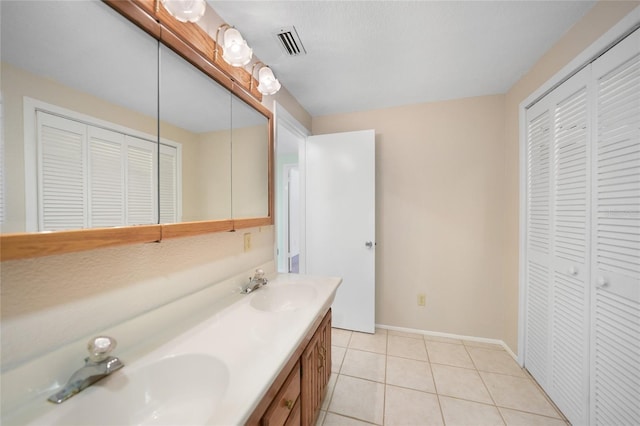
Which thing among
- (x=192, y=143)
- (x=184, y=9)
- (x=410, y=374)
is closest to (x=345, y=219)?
(x=410, y=374)

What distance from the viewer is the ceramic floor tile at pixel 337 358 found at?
178 centimetres

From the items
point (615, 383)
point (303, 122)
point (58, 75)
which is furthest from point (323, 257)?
point (58, 75)

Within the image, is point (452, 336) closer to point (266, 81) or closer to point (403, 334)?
point (403, 334)

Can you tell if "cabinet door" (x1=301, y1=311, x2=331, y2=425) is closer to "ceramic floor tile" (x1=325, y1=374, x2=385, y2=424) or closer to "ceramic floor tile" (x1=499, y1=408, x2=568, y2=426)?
"ceramic floor tile" (x1=325, y1=374, x2=385, y2=424)

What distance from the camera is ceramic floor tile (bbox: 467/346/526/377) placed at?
1749 millimetres

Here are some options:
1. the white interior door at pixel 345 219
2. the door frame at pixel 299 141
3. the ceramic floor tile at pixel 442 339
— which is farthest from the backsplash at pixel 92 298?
the ceramic floor tile at pixel 442 339

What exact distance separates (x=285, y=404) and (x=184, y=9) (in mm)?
1474

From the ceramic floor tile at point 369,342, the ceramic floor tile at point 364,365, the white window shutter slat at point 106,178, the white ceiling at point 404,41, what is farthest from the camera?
the ceramic floor tile at point 369,342

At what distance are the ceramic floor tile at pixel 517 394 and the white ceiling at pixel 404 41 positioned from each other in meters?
2.28

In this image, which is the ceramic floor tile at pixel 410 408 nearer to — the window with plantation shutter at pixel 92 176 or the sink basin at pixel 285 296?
the sink basin at pixel 285 296

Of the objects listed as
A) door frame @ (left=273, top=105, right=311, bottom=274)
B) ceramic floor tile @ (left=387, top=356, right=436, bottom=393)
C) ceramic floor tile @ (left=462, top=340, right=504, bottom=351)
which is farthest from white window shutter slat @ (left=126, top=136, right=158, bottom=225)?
ceramic floor tile @ (left=462, top=340, right=504, bottom=351)

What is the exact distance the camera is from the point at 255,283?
129 cm

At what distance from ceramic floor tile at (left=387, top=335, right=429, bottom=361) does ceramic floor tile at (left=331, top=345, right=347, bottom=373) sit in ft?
1.34

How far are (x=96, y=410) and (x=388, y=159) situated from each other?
2.42m
